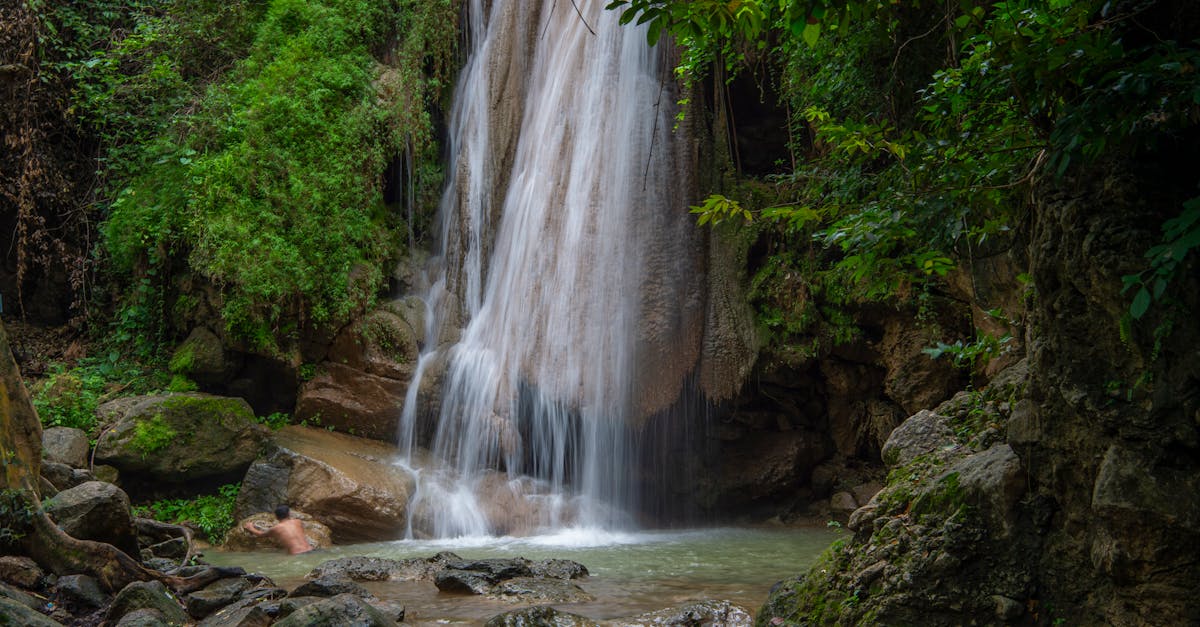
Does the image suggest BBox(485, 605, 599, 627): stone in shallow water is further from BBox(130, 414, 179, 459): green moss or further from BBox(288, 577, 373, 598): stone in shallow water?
BBox(130, 414, 179, 459): green moss

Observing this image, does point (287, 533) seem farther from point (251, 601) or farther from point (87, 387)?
point (87, 387)

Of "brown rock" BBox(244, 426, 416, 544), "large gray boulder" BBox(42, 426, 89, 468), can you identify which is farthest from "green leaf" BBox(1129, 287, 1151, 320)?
"large gray boulder" BBox(42, 426, 89, 468)

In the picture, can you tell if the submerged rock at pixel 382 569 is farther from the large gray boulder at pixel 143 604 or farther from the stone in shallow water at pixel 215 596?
the large gray boulder at pixel 143 604

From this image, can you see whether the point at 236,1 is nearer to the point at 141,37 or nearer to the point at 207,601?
the point at 141,37

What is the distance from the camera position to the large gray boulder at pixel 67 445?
845cm

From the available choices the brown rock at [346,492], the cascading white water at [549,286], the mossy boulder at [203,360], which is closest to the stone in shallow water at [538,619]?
the brown rock at [346,492]

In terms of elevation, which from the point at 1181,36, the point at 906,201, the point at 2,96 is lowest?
the point at 906,201

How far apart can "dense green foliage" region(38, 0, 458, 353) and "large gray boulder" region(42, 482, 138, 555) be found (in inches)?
200

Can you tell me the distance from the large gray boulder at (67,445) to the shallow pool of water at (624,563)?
1.89 meters

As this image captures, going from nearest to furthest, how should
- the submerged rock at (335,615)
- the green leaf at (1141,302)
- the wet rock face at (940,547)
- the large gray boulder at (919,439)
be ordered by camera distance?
1. the green leaf at (1141,302)
2. the wet rock face at (940,547)
3. the large gray boulder at (919,439)
4. the submerged rock at (335,615)

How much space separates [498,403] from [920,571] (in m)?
7.83

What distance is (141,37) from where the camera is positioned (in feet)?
41.4

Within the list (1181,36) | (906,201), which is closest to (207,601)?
(906,201)

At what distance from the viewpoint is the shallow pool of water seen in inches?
212
